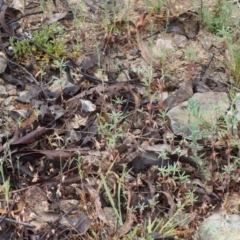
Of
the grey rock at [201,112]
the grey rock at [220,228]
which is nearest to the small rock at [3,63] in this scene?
the grey rock at [201,112]

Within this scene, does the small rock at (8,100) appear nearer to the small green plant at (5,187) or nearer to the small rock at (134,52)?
the small green plant at (5,187)

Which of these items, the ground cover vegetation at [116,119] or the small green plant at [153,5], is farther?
the small green plant at [153,5]

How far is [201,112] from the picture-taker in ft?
9.73

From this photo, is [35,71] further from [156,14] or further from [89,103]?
[156,14]

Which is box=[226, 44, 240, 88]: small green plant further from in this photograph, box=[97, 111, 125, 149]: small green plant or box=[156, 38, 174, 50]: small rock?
box=[97, 111, 125, 149]: small green plant

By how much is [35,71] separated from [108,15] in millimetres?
578

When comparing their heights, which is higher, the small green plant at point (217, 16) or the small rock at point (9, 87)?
the small green plant at point (217, 16)

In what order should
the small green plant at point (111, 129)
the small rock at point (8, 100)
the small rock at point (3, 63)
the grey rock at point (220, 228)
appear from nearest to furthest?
the grey rock at point (220, 228) < the small green plant at point (111, 129) < the small rock at point (8, 100) < the small rock at point (3, 63)

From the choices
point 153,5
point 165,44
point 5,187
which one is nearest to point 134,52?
point 165,44

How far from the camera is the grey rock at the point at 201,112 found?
2.80m

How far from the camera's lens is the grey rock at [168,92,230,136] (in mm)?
2801

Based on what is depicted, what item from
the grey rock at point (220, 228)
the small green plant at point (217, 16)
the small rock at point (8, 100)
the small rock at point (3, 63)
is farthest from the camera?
the small green plant at point (217, 16)

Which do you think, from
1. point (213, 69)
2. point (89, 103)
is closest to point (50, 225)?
point (89, 103)

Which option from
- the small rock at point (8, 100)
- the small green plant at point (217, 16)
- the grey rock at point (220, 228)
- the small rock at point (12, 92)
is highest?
the small green plant at point (217, 16)
